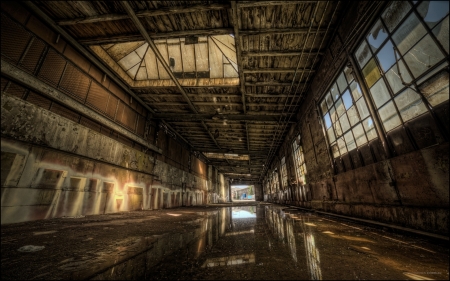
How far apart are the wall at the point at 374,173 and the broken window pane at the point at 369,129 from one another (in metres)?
0.13

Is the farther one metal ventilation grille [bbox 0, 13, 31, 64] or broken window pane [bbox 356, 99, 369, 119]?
metal ventilation grille [bbox 0, 13, 31, 64]

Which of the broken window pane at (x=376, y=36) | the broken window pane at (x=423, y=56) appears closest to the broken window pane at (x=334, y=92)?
the broken window pane at (x=376, y=36)

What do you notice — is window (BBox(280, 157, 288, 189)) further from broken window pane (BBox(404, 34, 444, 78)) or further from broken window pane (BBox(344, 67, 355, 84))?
broken window pane (BBox(404, 34, 444, 78))

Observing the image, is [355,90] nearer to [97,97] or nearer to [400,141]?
[400,141]

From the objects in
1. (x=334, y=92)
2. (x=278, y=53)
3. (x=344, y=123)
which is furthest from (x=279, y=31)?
(x=344, y=123)

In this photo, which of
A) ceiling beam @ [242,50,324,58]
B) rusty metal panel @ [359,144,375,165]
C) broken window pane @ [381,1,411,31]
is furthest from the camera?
ceiling beam @ [242,50,324,58]

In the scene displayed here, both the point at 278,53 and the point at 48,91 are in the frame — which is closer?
the point at 48,91

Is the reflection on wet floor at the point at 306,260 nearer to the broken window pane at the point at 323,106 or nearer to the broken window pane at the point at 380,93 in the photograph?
the broken window pane at the point at 380,93

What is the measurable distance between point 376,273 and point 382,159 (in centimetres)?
296

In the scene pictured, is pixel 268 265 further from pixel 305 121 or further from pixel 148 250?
pixel 305 121

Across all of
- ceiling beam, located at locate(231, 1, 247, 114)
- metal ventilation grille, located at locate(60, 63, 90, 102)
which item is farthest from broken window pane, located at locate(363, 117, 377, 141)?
metal ventilation grille, located at locate(60, 63, 90, 102)

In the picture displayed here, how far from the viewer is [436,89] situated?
236 centimetres

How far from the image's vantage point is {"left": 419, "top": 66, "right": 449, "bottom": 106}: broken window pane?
2240 mm

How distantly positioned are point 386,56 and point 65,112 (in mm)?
8165
